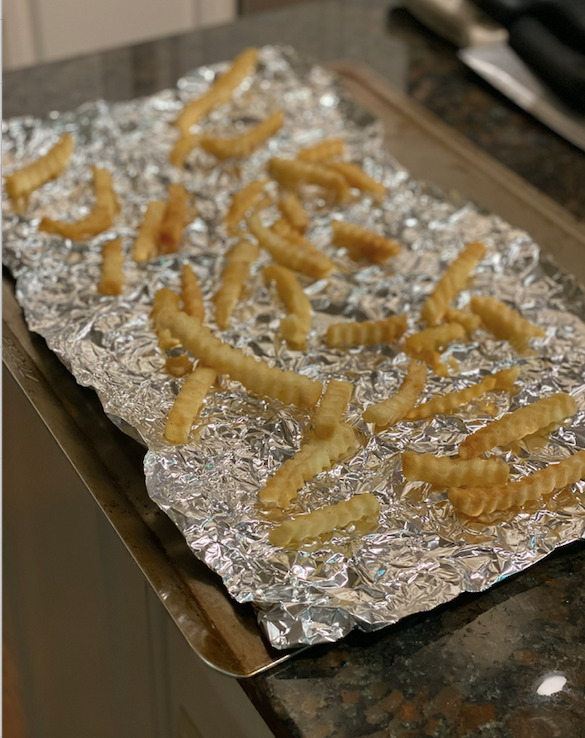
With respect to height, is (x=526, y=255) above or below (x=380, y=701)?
above

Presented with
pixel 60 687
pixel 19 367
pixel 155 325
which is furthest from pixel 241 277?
pixel 60 687

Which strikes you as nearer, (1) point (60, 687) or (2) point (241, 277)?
(2) point (241, 277)

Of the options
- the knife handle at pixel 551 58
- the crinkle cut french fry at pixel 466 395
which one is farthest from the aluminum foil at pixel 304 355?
the knife handle at pixel 551 58

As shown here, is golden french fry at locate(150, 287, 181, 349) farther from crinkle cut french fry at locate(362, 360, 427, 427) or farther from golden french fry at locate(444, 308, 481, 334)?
golden french fry at locate(444, 308, 481, 334)

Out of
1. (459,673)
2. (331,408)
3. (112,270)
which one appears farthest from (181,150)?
(459,673)

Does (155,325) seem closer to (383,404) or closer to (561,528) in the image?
(383,404)

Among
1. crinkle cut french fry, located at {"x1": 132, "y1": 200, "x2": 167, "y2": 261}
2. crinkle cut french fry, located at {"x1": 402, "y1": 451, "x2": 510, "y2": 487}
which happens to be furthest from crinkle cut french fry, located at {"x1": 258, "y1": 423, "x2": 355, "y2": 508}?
crinkle cut french fry, located at {"x1": 132, "y1": 200, "x2": 167, "y2": 261}

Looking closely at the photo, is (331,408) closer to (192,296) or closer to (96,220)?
(192,296)
